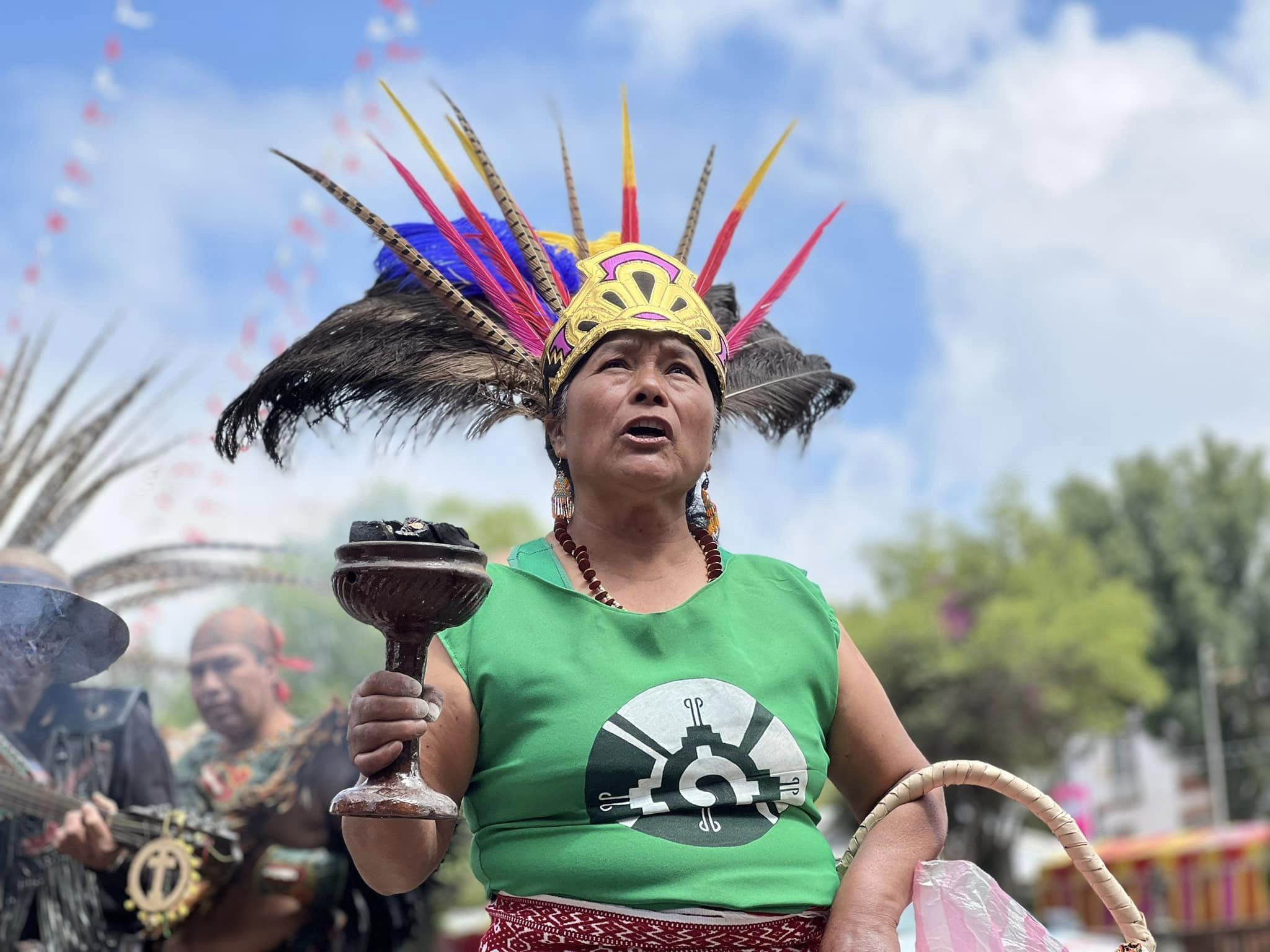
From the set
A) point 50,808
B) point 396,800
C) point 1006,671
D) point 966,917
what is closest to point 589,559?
point 396,800

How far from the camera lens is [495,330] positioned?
2738 millimetres

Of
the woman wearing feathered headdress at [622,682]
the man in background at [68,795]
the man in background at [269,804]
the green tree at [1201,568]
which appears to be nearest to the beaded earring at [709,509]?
the woman wearing feathered headdress at [622,682]

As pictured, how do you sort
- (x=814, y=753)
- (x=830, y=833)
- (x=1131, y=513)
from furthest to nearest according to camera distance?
(x=1131, y=513)
(x=830, y=833)
(x=814, y=753)

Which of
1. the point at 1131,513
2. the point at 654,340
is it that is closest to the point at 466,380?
the point at 654,340

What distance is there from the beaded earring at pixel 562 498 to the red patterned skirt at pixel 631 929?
686 mm

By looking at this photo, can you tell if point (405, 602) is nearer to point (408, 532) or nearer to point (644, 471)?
point (408, 532)

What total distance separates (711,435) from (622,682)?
19.5 inches

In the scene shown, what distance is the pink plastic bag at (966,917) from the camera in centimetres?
219

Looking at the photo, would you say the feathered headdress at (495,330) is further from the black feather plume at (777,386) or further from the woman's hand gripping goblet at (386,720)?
the woman's hand gripping goblet at (386,720)

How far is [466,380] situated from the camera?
274cm

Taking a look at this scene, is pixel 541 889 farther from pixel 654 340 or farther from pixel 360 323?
pixel 360 323

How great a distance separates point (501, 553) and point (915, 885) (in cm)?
96

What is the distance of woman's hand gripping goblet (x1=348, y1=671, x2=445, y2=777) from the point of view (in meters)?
1.84

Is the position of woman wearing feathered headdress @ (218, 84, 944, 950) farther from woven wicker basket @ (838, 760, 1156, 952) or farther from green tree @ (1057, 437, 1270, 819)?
green tree @ (1057, 437, 1270, 819)
